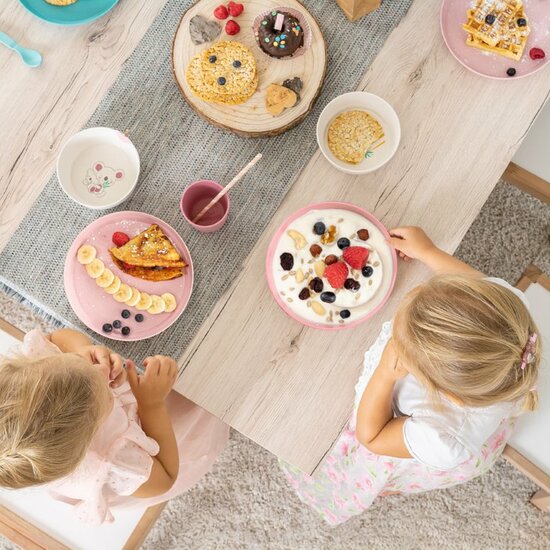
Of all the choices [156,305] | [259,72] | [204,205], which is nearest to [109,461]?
[156,305]

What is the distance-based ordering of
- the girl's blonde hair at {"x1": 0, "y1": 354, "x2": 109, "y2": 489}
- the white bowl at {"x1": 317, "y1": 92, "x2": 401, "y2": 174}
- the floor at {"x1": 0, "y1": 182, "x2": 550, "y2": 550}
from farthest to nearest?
the floor at {"x1": 0, "y1": 182, "x2": 550, "y2": 550}, the white bowl at {"x1": 317, "y1": 92, "x2": 401, "y2": 174}, the girl's blonde hair at {"x1": 0, "y1": 354, "x2": 109, "y2": 489}

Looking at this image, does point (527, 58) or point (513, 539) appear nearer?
point (527, 58)

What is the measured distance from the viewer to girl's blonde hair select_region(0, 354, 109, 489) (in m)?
0.92

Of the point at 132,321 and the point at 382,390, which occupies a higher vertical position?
the point at 382,390

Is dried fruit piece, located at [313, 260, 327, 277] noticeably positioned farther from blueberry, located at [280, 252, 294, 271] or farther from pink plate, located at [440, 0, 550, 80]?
pink plate, located at [440, 0, 550, 80]

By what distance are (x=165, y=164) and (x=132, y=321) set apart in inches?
12.9

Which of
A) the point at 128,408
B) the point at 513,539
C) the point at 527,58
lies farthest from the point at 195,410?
the point at 513,539

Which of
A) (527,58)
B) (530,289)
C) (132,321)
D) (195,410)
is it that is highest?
(527,58)

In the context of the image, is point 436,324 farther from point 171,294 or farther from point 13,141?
point 13,141

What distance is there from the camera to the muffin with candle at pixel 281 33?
1.20 metres

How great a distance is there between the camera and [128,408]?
45.8 inches

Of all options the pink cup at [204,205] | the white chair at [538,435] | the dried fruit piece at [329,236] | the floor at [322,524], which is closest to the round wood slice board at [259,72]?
the pink cup at [204,205]

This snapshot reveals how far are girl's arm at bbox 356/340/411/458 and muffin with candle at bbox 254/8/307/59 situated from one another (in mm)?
616

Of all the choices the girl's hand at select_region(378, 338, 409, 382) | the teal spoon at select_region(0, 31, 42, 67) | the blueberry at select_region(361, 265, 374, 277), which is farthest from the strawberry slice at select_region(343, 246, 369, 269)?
the teal spoon at select_region(0, 31, 42, 67)
